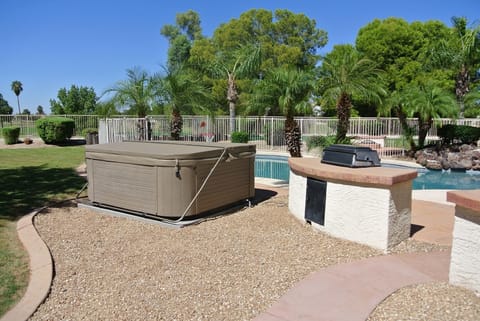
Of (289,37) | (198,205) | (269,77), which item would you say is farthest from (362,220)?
(289,37)

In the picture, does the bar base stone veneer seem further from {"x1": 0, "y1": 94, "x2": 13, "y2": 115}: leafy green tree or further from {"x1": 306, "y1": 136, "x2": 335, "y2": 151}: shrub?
{"x1": 0, "y1": 94, "x2": 13, "y2": 115}: leafy green tree

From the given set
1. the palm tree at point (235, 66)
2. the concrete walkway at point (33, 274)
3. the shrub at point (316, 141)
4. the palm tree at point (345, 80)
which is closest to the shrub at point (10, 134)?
the palm tree at point (235, 66)

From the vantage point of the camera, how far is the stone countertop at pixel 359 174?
476cm

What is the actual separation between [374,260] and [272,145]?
17.3m

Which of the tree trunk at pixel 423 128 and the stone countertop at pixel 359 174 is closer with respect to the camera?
the stone countertop at pixel 359 174

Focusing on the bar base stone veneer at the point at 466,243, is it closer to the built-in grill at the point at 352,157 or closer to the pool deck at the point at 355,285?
the pool deck at the point at 355,285

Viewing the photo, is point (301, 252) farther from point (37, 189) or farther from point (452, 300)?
point (37, 189)

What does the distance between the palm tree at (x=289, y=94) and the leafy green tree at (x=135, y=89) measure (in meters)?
9.09

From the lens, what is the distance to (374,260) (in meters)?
4.64

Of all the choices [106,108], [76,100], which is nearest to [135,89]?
[106,108]

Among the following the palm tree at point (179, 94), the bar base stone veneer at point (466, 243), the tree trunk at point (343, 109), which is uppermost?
the palm tree at point (179, 94)

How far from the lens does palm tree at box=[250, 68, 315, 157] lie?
10.0m

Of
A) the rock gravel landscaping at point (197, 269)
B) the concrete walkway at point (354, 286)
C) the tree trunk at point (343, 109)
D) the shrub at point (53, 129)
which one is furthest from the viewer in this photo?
the shrub at point (53, 129)

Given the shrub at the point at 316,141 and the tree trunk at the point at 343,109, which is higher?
the tree trunk at the point at 343,109
